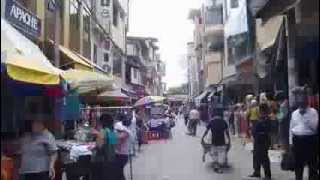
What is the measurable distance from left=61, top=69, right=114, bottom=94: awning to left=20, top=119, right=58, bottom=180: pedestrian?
164 cm

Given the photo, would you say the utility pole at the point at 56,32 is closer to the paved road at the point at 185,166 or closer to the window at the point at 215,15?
the paved road at the point at 185,166

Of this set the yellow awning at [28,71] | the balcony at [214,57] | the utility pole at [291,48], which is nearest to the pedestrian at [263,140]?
the utility pole at [291,48]

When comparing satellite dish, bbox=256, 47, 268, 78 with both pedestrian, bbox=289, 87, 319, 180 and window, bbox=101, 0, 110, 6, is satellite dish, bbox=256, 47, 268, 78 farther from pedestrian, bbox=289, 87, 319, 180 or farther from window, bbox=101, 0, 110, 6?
window, bbox=101, 0, 110, 6

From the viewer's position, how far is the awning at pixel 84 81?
1238 cm

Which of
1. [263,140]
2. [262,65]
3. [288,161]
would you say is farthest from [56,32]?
[262,65]

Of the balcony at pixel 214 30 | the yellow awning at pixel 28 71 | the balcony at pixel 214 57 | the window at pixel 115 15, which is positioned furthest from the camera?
the balcony at pixel 214 57

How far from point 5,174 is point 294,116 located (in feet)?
16.1

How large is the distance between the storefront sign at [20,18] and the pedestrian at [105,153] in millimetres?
3267

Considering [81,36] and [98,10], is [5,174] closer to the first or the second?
[81,36]

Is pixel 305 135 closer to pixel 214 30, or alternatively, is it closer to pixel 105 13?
pixel 105 13

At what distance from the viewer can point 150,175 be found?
16.8m

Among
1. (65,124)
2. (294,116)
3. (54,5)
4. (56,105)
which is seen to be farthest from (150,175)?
(54,5)

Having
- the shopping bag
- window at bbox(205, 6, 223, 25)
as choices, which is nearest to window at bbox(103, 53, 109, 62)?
window at bbox(205, 6, 223, 25)

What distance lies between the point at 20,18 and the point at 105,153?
416 cm
